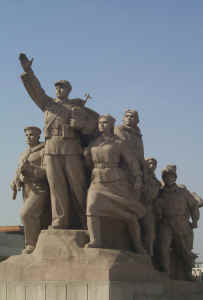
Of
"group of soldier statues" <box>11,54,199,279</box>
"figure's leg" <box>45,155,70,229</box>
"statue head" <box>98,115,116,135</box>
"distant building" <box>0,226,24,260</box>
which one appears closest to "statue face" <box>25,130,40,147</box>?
"group of soldier statues" <box>11,54,199,279</box>

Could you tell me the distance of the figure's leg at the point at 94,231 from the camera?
12383 mm

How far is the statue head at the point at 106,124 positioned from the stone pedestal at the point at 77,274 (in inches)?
80.9

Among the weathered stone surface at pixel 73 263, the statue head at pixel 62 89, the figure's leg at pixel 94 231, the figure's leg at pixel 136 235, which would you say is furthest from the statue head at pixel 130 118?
the weathered stone surface at pixel 73 263

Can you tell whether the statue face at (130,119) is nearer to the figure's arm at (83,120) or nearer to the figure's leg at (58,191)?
the figure's arm at (83,120)

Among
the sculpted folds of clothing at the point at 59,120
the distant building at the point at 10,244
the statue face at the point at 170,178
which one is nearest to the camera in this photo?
the sculpted folds of clothing at the point at 59,120

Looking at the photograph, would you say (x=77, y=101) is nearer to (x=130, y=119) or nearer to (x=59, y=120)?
(x=59, y=120)

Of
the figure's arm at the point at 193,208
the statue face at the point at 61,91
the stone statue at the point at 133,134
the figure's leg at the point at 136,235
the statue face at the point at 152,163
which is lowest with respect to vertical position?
the figure's leg at the point at 136,235

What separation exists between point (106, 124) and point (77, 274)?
9.87 feet

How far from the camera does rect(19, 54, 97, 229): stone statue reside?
13.0 meters

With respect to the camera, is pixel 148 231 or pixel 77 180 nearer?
pixel 77 180

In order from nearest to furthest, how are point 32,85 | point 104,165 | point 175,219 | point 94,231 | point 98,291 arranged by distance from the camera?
point 98,291, point 94,231, point 104,165, point 32,85, point 175,219

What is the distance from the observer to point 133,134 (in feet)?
44.9

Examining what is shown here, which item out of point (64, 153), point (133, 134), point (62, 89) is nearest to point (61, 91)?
point (62, 89)

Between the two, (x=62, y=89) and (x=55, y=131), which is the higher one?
(x=62, y=89)
